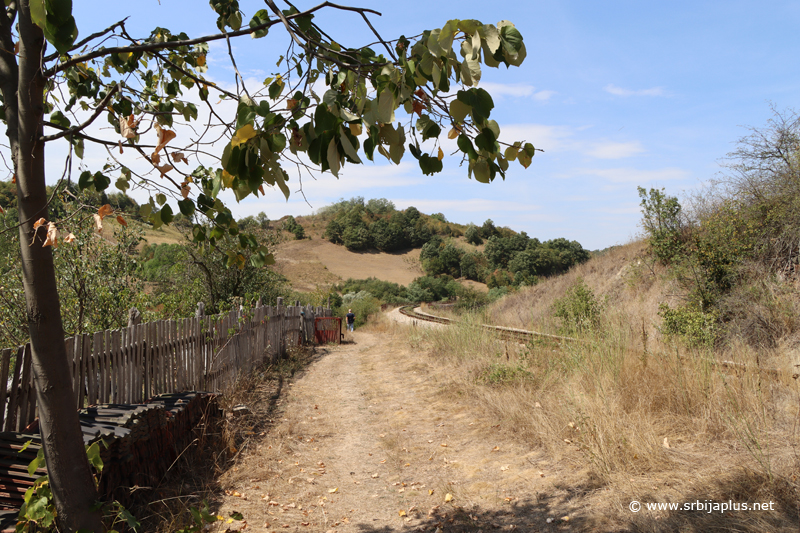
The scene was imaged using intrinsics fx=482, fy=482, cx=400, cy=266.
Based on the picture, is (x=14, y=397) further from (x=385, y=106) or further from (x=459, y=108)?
(x=459, y=108)

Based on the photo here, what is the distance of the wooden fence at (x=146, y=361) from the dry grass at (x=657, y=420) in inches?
164

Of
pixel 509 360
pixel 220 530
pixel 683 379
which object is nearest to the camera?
pixel 220 530

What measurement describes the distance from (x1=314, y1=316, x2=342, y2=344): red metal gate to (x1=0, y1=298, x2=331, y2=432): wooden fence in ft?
27.9

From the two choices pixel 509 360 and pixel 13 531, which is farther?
pixel 509 360

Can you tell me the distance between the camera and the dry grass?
3652 millimetres

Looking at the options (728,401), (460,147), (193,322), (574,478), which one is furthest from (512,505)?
(193,322)

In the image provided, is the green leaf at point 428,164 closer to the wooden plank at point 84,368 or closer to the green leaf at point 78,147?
the green leaf at point 78,147

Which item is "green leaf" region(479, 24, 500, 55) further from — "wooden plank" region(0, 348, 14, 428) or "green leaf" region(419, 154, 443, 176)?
"wooden plank" region(0, 348, 14, 428)

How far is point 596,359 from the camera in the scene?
6449 millimetres

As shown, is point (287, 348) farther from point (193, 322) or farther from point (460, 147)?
point (460, 147)

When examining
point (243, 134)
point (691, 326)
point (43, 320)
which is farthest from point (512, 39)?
point (691, 326)

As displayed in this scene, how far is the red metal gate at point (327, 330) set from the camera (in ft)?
64.0

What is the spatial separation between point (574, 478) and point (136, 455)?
392 cm

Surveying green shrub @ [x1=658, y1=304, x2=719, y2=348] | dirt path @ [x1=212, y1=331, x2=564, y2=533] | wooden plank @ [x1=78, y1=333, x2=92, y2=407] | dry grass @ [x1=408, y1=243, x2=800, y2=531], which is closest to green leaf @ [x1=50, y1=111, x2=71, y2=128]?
wooden plank @ [x1=78, y1=333, x2=92, y2=407]
